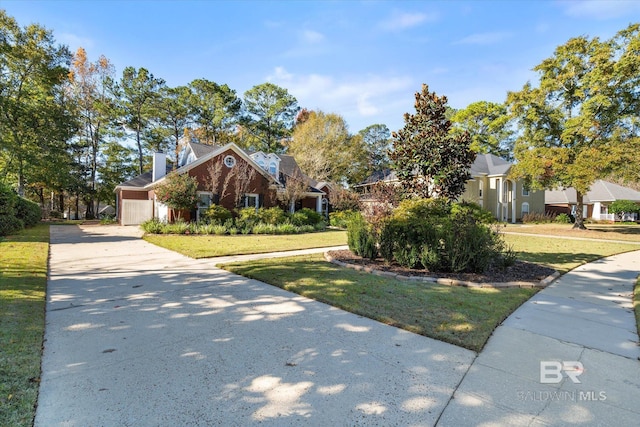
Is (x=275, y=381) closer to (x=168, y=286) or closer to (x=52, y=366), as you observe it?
(x=52, y=366)

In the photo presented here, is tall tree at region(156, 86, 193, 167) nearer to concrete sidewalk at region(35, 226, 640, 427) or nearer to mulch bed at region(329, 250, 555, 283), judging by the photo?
mulch bed at region(329, 250, 555, 283)

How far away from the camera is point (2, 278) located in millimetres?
5887

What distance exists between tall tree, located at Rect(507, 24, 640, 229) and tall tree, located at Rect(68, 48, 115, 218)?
3776cm

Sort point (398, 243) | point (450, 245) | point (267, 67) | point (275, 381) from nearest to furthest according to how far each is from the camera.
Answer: point (275, 381) → point (450, 245) → point (398, 243) → point (267, 67)

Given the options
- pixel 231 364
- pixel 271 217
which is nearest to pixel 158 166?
pixel 271 217

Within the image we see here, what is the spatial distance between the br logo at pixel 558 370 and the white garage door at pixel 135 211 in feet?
81.6

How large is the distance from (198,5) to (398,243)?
9.39 metres

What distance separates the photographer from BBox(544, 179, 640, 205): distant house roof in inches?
1368

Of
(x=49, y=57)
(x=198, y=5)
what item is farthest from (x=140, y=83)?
(x=198, y=5)

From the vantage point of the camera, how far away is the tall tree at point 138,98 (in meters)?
33.1

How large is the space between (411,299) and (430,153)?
14.4 ft

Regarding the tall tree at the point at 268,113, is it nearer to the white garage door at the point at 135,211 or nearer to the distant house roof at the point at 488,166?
the white garage door at the point at 135,211

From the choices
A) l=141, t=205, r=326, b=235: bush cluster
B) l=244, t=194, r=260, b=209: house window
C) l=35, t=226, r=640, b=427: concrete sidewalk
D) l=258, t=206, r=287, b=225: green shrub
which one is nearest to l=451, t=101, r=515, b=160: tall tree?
l=244, t=194, r=260, b=209: house window

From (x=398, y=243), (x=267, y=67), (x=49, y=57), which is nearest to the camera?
(x=398, y=243)
